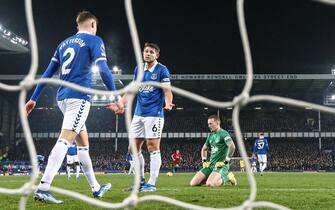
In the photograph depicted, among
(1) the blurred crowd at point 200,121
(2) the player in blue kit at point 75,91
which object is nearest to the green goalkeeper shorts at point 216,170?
(2) the player in blue kit at point 75,91

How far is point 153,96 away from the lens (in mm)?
5738

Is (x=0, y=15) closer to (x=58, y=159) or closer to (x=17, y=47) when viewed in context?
(x=17, y=47)

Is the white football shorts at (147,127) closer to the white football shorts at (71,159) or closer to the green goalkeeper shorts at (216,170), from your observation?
the green goalkeeper shorts at (216,170)

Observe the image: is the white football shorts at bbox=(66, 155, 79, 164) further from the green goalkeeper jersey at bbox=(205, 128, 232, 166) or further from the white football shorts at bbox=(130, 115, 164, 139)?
the white football shorts at bbox=(130, 115, 164, 139)

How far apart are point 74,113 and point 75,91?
0.21 metres

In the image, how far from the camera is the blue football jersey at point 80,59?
4.04 m

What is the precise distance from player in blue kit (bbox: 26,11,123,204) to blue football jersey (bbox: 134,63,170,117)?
1.49 metres

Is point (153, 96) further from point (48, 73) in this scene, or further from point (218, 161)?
point (218, 161)

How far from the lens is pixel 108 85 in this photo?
3842 millimetres

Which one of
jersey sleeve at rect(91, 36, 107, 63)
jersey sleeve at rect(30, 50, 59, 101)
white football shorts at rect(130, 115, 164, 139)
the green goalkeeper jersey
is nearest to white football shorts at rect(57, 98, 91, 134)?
jersey sleeve at rect(30, 50, 59, 101)

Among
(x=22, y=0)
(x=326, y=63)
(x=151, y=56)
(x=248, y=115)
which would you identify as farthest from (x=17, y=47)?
(x=151, y=56)

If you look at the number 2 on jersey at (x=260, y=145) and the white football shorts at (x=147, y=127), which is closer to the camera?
the white football shorts at (x=147, y=127)

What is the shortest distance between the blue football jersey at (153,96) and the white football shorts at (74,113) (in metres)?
1.72

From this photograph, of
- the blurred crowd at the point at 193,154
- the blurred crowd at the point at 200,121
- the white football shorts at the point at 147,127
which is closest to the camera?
the white football shorts at the point at 147,127
